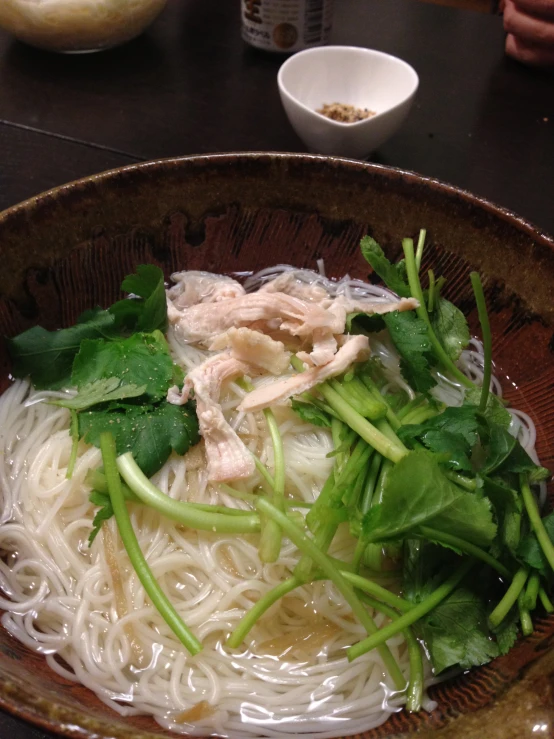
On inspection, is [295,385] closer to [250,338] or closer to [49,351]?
[250,338]

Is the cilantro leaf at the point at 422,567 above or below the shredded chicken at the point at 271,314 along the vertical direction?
below

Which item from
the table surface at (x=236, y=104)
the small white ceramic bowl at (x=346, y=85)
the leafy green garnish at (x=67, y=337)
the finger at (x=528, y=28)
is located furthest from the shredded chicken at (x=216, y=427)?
the finger at (x=528, y=28)

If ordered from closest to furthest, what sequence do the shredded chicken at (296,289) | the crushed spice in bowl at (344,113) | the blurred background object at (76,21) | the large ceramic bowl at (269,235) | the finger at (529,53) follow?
1. the large ceramic bowl at (269,235)
2. the shredded chicken at (296,289)
3. the crushed spice in bowl at (344,113)
4. the blurred background object at (76,21)
5. the finger at (529,53)

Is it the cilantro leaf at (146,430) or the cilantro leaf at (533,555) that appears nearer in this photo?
the cilantro leaf at (533,555)

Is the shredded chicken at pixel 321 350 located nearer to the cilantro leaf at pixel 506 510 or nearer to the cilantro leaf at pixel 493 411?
the cilantro leaf at pixel 493 411

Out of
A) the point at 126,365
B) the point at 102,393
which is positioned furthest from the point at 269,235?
the point at 102,393

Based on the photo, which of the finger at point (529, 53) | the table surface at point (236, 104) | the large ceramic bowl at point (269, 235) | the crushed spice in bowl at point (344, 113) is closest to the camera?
the large ceramic bowl at point (269, 235)

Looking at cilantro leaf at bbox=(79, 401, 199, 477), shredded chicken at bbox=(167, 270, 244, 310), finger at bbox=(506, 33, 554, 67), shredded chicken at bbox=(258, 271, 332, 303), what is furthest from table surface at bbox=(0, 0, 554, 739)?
cilantro leaf at bbox=(79, 401, 199, 477)
